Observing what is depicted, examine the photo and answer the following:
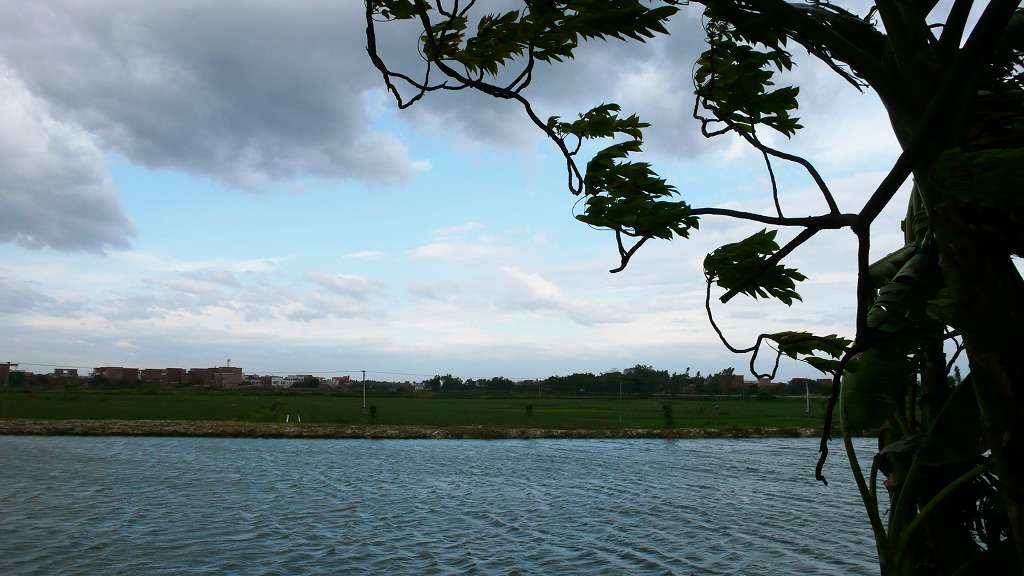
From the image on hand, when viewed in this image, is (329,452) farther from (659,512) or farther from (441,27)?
(441,27)

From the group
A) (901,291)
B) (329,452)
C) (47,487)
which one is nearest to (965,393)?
(901,291)

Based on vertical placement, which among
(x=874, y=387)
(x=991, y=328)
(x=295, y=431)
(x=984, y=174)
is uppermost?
(x=984, y=174)

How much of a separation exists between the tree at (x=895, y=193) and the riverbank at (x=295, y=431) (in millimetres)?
26846

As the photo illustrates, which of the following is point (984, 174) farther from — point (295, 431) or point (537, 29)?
point (295, 431)

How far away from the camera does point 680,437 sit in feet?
103

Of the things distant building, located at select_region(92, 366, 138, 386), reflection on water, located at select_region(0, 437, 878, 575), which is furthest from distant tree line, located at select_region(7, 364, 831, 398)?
reflection on water, located at select_region(0, 437, 878, 575)

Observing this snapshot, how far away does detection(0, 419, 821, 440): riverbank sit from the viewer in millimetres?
26969

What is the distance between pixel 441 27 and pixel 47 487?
16.1 m

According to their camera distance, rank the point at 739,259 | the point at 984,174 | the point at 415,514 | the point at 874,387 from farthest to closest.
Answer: the point at 415,514, the point at 874,387, the point at 739,259, the point at 984,174

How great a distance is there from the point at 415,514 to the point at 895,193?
11526mm

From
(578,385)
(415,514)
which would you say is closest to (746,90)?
(415,514)

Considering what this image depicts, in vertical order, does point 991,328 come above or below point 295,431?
above

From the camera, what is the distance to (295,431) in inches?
1116

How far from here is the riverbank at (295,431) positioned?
Result: 2697 cm
